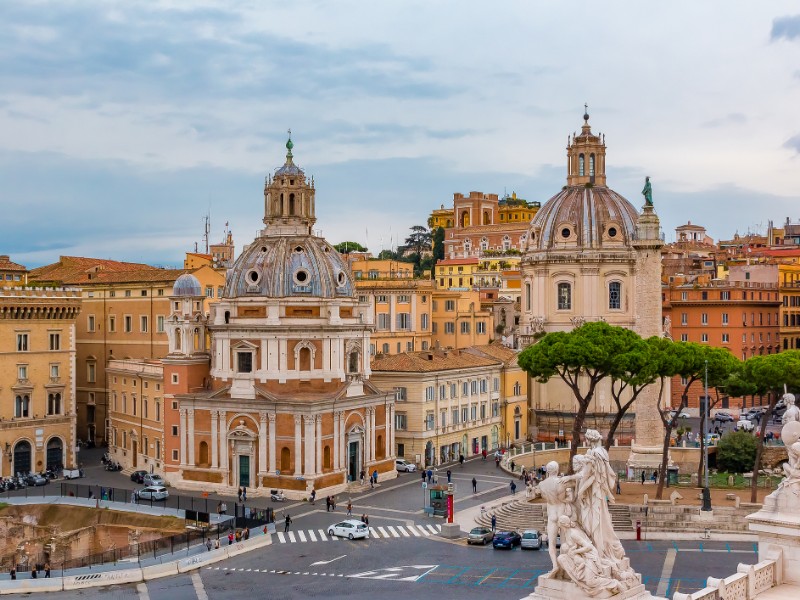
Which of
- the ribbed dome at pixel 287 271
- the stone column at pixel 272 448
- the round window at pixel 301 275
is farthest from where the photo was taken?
the round window at pixel 301 275

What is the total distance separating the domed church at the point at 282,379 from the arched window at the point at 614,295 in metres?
23.6

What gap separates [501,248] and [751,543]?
96712 millimetres

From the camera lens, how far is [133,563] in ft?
141

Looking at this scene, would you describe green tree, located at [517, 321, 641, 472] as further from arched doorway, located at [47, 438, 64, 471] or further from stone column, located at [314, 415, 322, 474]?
arched doorway, located at [47, 438, 64, 471]

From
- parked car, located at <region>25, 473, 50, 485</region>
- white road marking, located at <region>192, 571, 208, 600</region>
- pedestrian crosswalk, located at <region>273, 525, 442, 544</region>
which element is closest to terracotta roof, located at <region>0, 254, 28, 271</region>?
parked car, located at <region>25, 473, 50, 485</region>

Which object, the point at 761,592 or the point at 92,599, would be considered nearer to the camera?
the point at 761,592

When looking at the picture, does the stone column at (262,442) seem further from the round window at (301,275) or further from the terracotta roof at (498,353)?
the terracotta roof at (498,353)

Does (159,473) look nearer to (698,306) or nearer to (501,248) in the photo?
(698,306)

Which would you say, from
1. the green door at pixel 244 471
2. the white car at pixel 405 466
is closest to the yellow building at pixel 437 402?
the white car at pixel 405 466

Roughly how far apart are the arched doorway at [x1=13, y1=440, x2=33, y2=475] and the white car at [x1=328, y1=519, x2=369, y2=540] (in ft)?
84.0

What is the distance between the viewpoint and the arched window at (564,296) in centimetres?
8081

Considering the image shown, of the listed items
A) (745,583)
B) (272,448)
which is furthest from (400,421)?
(745,583)

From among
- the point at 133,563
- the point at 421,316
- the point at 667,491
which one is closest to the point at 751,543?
the point at 667,491

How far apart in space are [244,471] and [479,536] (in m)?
18.5
